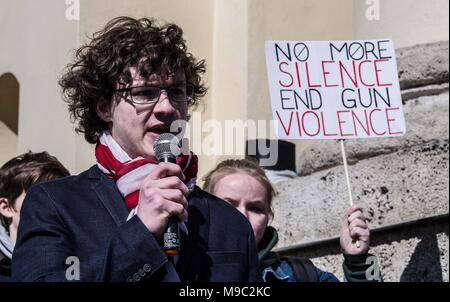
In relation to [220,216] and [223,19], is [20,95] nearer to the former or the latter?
[223,19]

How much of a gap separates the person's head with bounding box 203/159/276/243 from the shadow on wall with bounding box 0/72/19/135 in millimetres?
3897

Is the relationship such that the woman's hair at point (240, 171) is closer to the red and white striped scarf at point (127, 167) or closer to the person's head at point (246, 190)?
the person's head at point (246, 190)

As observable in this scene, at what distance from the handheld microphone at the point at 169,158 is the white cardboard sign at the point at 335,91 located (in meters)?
2.30

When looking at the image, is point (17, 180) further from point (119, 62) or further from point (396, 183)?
point (396, 183)

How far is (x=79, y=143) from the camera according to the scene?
7.85m

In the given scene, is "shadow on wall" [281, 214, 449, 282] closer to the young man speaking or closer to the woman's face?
the woman's face

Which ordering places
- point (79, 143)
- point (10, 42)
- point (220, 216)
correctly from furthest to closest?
point (10, 42), point (79, 143), point (220, 216)

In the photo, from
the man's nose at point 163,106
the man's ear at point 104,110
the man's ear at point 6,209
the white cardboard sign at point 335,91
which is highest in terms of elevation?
the white cardboard sign at point 335,91

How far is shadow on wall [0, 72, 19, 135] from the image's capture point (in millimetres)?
9195

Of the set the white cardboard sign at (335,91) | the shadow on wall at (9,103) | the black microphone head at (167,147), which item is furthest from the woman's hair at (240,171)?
the shadow on wall at (9,103)

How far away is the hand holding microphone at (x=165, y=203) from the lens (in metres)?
3.38
